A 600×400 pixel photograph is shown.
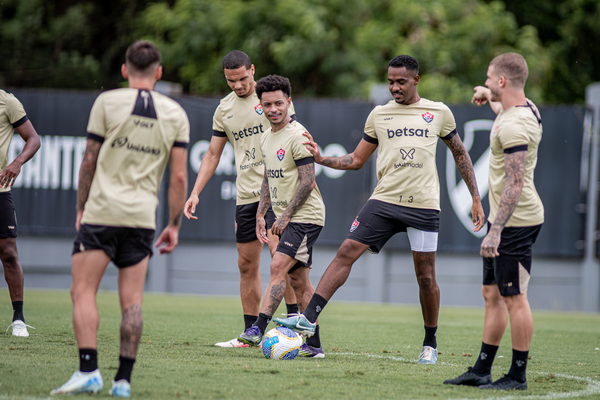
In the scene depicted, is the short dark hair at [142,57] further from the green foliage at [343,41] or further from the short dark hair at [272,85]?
the green foliage at [343,41]

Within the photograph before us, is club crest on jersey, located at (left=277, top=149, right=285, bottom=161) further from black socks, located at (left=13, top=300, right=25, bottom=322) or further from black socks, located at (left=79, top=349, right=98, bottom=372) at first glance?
black socks, located at (left=13, top=300, right=25, bottom=322)

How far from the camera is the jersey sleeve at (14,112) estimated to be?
619 cm

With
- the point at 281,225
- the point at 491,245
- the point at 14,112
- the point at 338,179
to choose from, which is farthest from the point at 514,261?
the point at 338,179

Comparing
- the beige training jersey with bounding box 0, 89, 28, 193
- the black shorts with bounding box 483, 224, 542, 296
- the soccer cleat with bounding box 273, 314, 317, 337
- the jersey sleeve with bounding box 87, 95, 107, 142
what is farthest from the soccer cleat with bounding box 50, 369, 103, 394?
the beige training jersey with bounding box 0, 89, 28, 193

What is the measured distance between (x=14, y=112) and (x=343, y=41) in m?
13.3

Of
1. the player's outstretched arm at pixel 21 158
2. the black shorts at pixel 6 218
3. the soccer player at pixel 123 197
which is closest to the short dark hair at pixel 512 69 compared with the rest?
the soccer player at pixel 123 197

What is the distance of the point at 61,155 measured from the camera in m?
13.7

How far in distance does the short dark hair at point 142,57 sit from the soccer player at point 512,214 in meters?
2.29

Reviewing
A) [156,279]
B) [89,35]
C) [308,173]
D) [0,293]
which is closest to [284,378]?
[308,173]

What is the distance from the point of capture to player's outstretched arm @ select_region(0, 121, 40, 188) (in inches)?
235

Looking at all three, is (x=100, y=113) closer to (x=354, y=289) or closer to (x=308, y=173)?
(x=308, y=173)

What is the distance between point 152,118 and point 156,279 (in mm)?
10838

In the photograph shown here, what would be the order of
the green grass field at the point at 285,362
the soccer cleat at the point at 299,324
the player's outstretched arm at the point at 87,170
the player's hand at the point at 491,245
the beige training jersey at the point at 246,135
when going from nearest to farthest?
the player's outstretched arm at the point at 87,170
the green grass field at the point at 285,362
the player's hand at the point at 491,245
the soccer cleat at the point at 299,324
the beige training jersey at the point at 246,135

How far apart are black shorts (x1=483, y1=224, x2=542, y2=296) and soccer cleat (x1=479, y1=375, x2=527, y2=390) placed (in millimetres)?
615
